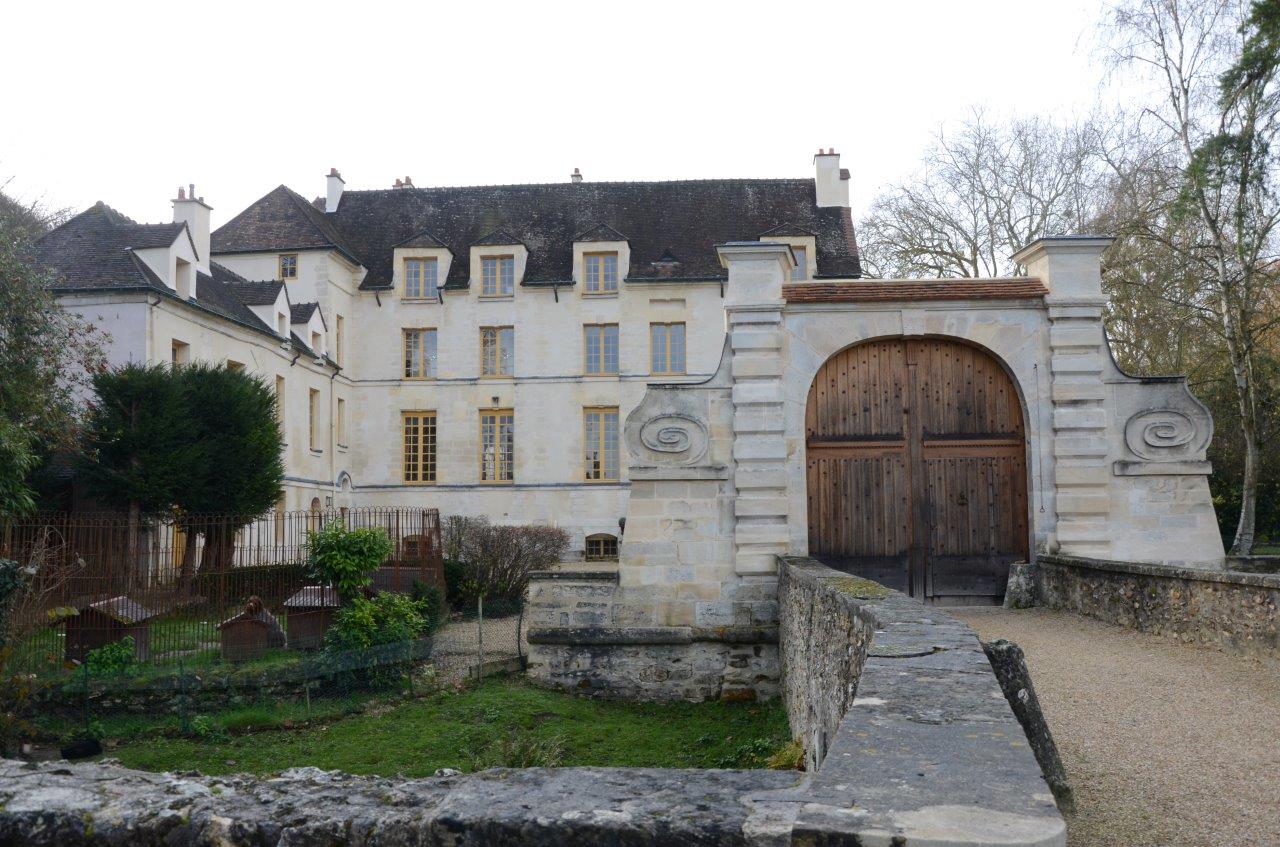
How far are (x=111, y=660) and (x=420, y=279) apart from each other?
773 inches

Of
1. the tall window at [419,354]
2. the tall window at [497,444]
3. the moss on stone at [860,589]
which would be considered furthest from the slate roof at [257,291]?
the moss on stone at [860,589]

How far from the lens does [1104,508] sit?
11.6 meters

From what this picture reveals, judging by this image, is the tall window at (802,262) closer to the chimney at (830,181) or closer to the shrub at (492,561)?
the chimney at (830,181)

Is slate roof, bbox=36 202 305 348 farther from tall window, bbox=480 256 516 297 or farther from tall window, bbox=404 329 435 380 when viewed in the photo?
tall window, bbox=480 256 516 297

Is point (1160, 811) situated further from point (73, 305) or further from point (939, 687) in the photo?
point (73, 305)

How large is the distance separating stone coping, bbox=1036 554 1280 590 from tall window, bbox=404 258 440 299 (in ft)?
73.1

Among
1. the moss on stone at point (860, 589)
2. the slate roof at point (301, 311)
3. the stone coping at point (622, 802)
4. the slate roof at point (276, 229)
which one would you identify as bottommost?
the stone coping at point (622, 802)

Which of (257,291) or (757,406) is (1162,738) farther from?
(257,291)

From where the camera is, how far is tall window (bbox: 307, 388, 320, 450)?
27.6 metres

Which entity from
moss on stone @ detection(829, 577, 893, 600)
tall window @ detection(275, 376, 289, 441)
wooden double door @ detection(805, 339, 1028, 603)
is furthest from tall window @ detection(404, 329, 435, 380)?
moss on stone @ detection(829, 577, 893, 600)

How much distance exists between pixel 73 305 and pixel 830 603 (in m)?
17.7

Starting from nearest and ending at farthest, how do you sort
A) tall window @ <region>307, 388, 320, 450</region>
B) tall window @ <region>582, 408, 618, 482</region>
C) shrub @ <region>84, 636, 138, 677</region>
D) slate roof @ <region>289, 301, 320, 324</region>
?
shrub @ <region>84, 636, 138, 677</region>
slate roof @ <region>289, 301, 320, 324</region>
tall window @ <region>307, 388, 320, 450</region>
tall window @ <region>582, 408, 618, 482</region>

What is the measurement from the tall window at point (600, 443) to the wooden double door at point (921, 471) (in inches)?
692

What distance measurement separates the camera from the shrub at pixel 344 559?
45.2 ft
